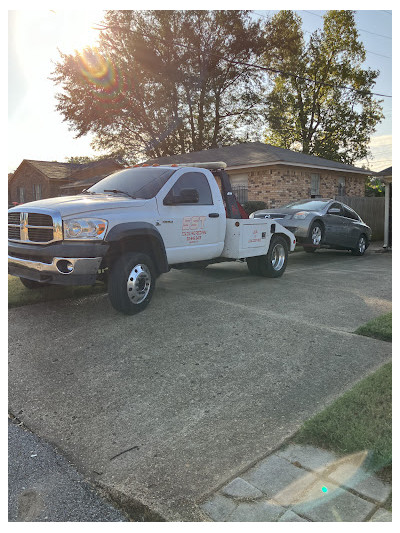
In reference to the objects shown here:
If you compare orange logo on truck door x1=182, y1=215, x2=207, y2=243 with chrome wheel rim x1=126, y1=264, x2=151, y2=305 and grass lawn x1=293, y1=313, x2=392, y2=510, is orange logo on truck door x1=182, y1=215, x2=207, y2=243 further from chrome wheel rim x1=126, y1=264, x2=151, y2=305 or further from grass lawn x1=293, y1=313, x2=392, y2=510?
grass lawn x1=293, y1=313, x2=392, y2=510

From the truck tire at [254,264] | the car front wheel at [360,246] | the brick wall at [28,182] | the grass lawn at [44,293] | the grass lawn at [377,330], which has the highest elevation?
the brick wall at [28,182]

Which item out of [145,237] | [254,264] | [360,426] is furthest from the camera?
[254,264]

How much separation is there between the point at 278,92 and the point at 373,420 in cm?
3456

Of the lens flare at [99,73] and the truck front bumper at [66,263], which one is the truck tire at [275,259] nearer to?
the truck front bumper at [66,263]

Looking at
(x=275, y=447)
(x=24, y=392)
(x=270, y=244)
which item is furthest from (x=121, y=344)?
(x=270, y=244)

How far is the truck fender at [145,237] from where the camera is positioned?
17.8 ft

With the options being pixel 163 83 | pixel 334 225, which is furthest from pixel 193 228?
pixel 163 83

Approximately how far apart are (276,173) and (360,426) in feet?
52.9

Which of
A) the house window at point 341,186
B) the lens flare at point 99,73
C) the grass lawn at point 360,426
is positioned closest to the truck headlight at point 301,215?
the grass lawn at point 360,426

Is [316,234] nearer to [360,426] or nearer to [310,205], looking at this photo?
[310,205]

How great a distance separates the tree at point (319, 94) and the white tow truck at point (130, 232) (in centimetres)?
2666

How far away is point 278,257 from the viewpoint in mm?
8859

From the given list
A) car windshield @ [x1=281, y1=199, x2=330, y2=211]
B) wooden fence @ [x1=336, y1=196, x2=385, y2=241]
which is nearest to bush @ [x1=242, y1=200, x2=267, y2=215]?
wooden fence @ [x1=336, y1=196, x2=385, y2=241]

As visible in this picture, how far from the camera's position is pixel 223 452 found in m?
3.03
